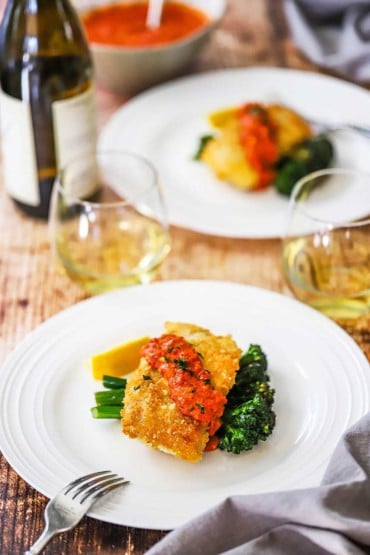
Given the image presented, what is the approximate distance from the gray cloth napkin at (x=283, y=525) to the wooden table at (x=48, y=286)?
0.11m

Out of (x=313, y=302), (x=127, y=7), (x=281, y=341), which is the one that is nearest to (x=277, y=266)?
(x=313, y=302)

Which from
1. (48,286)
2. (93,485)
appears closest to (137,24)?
(48,286)

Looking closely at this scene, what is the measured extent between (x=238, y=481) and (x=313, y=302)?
530 millimetres

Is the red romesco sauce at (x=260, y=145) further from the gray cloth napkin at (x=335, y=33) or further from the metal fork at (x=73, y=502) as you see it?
the metal fork at (x=73, y=502)

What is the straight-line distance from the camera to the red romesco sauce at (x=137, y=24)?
2.68 meters

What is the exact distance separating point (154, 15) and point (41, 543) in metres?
1.95

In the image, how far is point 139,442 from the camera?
1.50 m

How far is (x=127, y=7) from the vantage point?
2.86 m

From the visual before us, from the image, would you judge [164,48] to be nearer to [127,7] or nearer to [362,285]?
[127,7]

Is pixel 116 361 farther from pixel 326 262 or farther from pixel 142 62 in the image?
pixel 142 62

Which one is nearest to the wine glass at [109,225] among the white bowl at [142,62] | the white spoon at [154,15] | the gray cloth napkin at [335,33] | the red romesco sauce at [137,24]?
the white bowl at [142,62]

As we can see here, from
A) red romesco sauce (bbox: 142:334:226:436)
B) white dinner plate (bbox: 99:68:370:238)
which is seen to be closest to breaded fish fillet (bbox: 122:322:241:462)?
red romesco sauce (bbox: 142:334:226:436)

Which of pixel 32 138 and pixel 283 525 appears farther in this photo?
pixel 32 138

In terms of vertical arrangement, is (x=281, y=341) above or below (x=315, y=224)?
below
